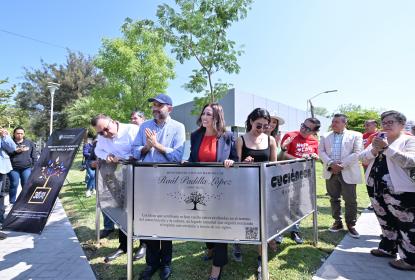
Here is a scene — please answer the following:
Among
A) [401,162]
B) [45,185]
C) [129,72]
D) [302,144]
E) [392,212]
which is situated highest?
[129,72]

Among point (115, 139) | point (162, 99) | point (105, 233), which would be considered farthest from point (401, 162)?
point (105, 233)

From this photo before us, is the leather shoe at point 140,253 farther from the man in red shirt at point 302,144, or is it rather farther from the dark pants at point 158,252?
the man in red shirt at point 302,144

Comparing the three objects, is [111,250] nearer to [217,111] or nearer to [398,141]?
[217,111]

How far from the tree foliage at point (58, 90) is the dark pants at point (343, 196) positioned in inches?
1486

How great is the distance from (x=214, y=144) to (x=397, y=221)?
8.50 feet

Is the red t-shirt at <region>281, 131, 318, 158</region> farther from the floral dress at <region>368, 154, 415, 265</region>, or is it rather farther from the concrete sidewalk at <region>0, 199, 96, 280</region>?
the concrete sidewalk at <region>0, 199, 96, 280</region>

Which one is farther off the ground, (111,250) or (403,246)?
(403,246)

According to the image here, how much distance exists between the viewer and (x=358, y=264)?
386 cm

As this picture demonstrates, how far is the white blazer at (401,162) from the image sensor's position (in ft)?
11.4

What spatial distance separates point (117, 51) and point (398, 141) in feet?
46.3

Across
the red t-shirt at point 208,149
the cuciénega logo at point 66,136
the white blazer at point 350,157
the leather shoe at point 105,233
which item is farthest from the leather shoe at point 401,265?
the cuciénega logo at point 66,136

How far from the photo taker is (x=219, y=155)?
3332 millimetres

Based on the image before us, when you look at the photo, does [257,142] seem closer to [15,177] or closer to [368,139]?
[368,139]

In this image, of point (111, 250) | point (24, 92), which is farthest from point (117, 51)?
point (24, 92)
